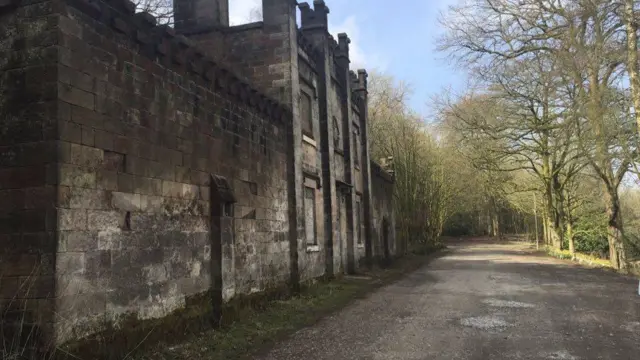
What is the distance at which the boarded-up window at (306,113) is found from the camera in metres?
14.7

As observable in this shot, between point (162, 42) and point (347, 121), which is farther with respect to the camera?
point (347, 121)

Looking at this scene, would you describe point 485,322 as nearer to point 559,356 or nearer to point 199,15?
point 559,356

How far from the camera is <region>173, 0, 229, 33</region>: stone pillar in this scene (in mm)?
13602

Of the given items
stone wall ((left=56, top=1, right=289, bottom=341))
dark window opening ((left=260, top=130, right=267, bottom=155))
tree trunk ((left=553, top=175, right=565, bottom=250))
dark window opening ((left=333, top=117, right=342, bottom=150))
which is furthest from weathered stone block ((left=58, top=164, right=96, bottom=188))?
tree trunk ((left=553, top=175, right=565, bottom=250))

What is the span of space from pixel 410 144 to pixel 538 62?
12521mm

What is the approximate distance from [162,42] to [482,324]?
7.20m

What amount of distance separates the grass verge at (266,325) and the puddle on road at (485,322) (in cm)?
288

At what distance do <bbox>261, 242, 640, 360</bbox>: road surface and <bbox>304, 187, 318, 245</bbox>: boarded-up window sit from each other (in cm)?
261

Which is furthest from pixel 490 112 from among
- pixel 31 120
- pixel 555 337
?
pixel 31 120

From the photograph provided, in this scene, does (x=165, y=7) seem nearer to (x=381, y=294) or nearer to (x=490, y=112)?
(x=381, y=294)

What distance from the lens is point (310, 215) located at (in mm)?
14844

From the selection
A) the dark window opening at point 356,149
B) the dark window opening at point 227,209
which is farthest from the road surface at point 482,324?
the dark window opening at point 356,149

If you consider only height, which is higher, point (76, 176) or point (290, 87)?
point (290, 87)

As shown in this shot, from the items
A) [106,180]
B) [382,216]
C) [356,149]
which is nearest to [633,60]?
[356,149]
